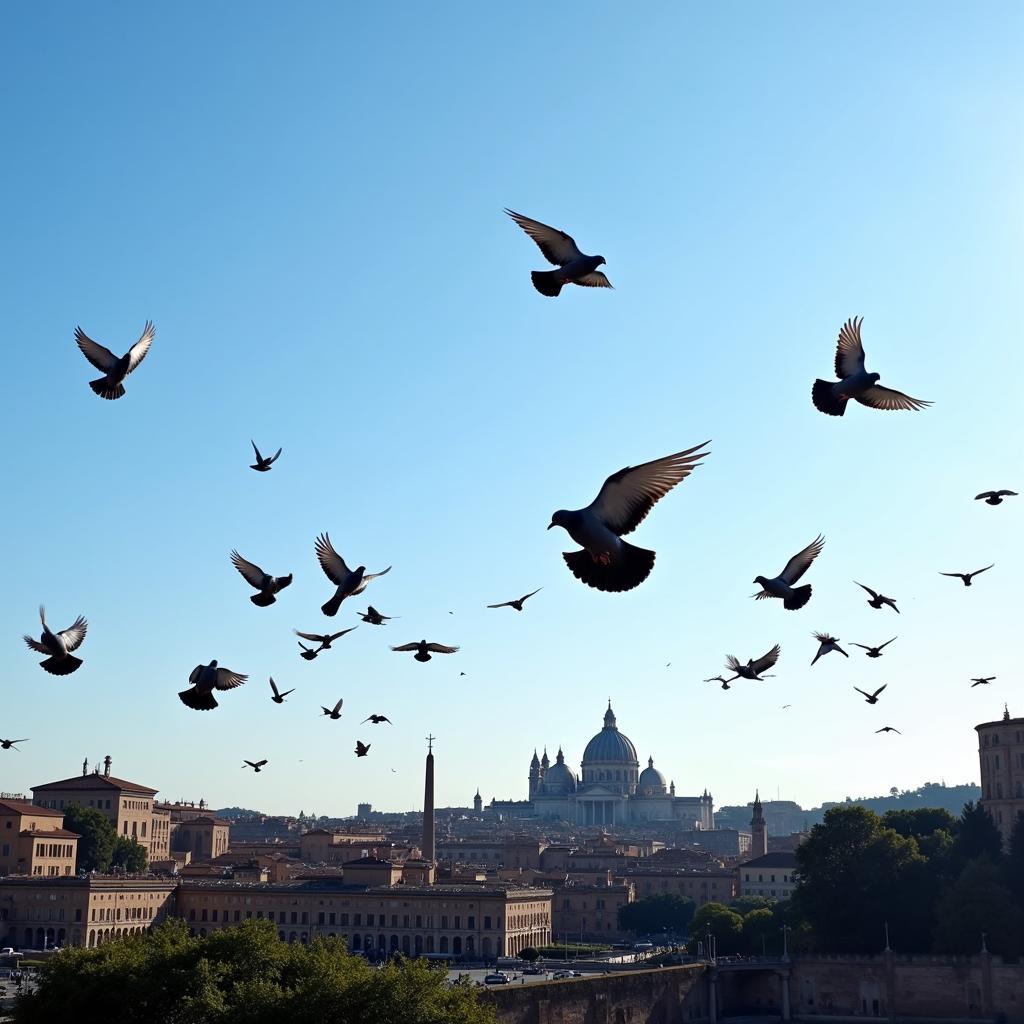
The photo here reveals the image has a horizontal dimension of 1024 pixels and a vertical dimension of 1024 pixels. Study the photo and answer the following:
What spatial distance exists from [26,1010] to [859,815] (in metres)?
45.6

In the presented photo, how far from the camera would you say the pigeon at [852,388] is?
1688 cm

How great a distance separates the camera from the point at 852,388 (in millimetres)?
16969

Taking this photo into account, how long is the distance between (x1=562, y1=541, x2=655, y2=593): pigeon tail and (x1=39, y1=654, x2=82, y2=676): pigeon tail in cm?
962

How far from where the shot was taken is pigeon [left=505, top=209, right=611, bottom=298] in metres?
15.8

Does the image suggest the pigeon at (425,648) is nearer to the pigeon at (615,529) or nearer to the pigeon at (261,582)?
the pigeon at (261,582)

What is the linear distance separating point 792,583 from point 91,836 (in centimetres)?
9688

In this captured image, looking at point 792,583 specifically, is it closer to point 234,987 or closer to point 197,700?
point 197,700

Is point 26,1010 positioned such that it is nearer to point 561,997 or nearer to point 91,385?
point 561,997

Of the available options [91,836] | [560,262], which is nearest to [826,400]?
[560,262]

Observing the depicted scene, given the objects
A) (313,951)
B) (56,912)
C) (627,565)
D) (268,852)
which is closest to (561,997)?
(313,951)

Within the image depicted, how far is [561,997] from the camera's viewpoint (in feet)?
201

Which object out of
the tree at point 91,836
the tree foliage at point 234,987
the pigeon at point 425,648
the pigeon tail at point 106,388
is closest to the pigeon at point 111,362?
the pigeon tail at point 106,388

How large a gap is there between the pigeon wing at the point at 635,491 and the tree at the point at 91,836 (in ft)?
331

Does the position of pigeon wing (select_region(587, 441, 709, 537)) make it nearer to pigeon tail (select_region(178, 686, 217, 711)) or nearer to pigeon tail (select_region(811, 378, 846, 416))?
pigeon tail (select_region(811, 378, 846, 416))
